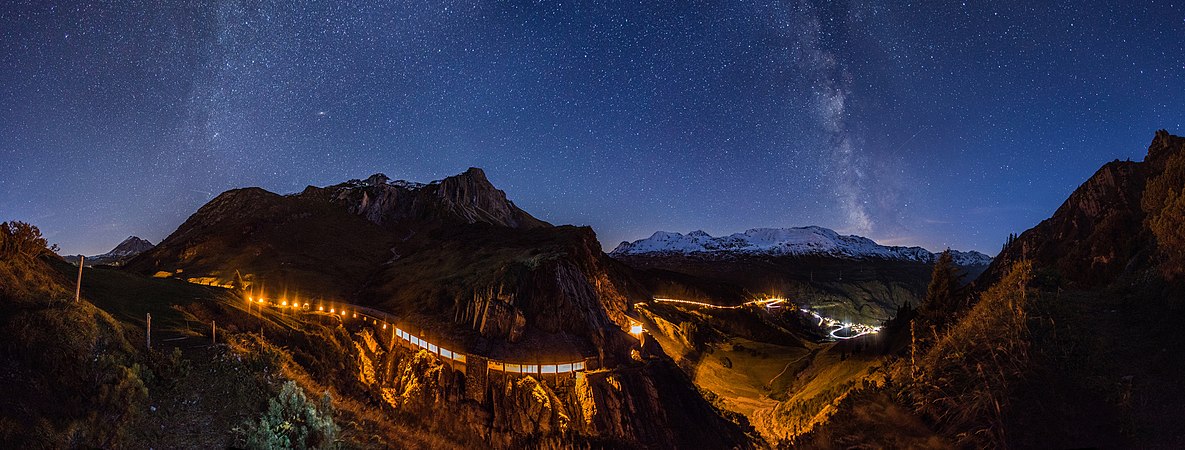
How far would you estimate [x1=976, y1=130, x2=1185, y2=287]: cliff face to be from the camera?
2845 cm

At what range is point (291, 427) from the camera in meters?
12.5

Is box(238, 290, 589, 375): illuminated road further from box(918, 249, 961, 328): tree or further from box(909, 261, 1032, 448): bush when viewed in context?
box(909, 261, 1032, 448): bush

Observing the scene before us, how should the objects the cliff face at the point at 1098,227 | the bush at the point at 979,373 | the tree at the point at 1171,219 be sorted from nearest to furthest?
the bush at the point at 979,373, the tree at the point at 1171,219, the cliff face at the point at 1098,227

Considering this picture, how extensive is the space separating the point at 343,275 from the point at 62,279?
69196 millimetres

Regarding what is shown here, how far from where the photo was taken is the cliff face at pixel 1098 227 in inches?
1120

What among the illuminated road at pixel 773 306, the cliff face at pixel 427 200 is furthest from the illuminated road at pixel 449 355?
the cliff face at pixel 427 200

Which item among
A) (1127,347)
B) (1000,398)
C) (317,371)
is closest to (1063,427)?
(1000,398)

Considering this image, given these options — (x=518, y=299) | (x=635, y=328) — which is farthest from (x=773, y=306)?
(x=518, y=299)

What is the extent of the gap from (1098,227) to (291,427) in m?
50.6

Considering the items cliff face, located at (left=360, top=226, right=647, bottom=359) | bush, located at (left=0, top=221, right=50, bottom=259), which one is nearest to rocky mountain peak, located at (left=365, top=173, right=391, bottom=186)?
cliff face, located at (left=360, top=226, right=647, bottom=359)

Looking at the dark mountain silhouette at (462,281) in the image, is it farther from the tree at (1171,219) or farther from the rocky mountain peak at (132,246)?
the rocky mountain peak at (132,246)

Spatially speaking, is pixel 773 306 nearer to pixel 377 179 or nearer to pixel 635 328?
pixel 635 328

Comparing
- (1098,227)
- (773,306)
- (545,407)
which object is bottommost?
(545,407)

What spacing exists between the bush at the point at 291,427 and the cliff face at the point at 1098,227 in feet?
100.0
